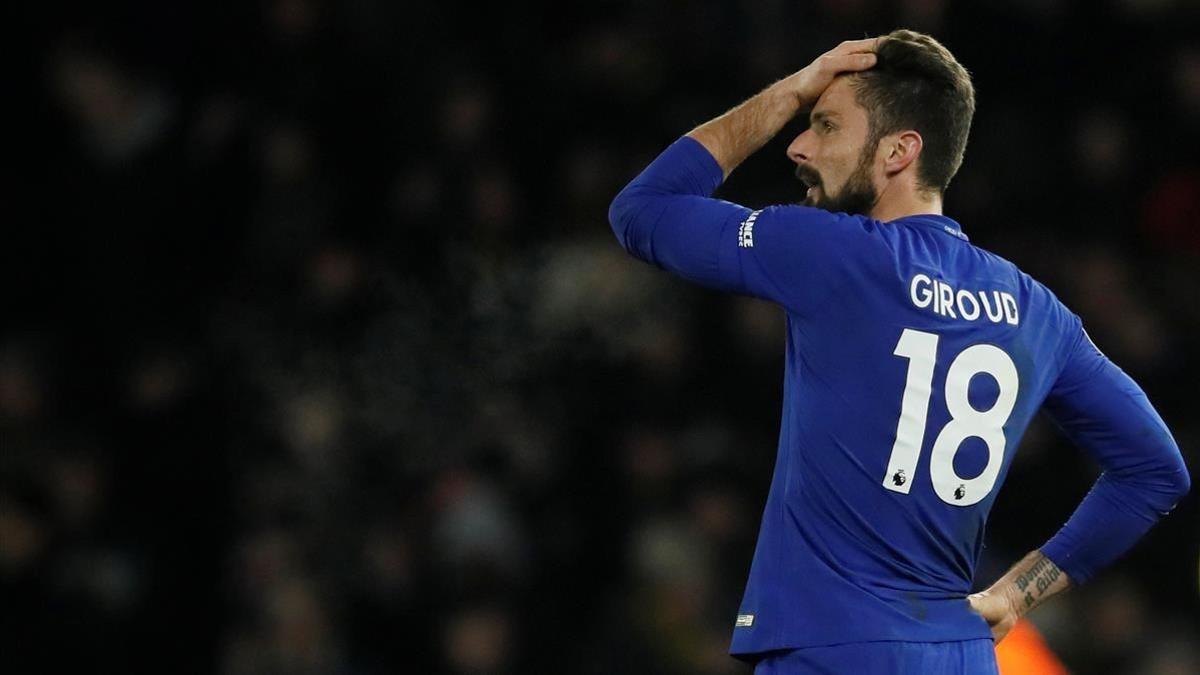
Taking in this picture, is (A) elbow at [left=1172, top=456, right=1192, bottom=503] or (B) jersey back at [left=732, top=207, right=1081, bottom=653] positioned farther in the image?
(A) elbow at [left=1172, top=456, right=1192, bottom=503]

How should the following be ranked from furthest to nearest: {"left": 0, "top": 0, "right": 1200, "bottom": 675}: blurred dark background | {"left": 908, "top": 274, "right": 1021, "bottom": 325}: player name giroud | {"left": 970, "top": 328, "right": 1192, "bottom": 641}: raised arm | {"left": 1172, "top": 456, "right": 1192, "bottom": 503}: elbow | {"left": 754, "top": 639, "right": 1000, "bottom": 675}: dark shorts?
{"left": 0, "top": 0, "right": 1200, "bottom": 675}: blurred dark background
{"left": 1172, "top": 456, "right": 1192, "bottom": 503}: elbow
{"left": 970, "top": 328, "right": 1192, "bottom": 641}: raised arm
{"left": 908, "top": 274, "right": 1021, "bottom": 325}: player name giroud
{"left": 754, "top": 639, "right": 1000, "bottom": 675}: dark shorts

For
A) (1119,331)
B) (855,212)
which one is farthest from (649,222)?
(1119,331)

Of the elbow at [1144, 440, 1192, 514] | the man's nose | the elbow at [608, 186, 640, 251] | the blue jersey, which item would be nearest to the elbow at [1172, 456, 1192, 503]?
the elbow at [1144, 440, 1192, 514]

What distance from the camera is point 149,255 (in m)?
7.97

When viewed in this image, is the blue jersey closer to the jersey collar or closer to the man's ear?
the jersey collar

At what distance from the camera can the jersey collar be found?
11.4ft

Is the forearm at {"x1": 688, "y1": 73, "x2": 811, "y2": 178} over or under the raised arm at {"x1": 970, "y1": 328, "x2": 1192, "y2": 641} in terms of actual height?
over

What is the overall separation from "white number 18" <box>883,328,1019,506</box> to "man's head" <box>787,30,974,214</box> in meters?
0.38

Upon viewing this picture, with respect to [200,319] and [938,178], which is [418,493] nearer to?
[200,319]

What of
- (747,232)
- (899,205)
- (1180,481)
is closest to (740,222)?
(747,232)

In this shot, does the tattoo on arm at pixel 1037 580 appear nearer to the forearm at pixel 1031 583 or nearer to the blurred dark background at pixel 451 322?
the forearm at pixel 1031 583

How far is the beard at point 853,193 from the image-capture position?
352 cm

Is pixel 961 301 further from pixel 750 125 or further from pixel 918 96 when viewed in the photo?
pixel 750 125

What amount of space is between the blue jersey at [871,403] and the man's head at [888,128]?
129mm
